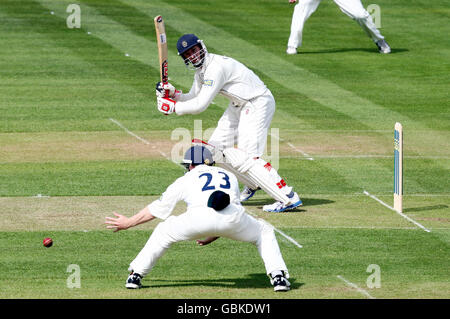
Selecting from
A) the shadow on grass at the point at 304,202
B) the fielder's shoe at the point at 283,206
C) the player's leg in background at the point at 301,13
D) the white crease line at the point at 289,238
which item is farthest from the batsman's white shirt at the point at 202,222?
the player's leg in background at the point at 301,13

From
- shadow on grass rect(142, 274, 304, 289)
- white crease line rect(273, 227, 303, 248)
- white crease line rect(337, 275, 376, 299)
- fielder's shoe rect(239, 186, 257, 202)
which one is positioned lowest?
fielder's shoe rect(239, 186, 257, 202)

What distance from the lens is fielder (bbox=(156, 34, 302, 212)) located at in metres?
14.1

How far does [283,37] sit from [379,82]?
4.67 meters

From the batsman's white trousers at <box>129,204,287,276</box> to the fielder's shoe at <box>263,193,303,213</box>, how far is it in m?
3.67

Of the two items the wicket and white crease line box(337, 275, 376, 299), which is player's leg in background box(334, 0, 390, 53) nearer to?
the wicket

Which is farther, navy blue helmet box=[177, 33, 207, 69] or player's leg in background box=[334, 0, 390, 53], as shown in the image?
player's leg in background box=[334, 0, 390, 53]

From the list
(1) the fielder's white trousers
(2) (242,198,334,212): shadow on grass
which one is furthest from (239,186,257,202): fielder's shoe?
(1) the fielder's white trousers

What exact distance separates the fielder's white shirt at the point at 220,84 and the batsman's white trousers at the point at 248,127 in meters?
0.14

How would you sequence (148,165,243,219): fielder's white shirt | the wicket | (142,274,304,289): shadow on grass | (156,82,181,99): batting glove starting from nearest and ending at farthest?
(148,165,243,219): fielder's white shirt, (142,274,304,289): shadow on grass, the wicket, (156,82,181,99): batting glove

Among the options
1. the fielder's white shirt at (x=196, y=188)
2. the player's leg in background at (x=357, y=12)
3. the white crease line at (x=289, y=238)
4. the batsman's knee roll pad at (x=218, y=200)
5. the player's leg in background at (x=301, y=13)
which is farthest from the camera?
the player's leg in background at (x=301, y=13)

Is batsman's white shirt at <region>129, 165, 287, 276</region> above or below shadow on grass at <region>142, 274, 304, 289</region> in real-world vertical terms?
above

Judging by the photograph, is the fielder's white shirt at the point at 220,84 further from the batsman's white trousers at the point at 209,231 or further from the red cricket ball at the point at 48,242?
the batsman's white trousers at the point at 209,231

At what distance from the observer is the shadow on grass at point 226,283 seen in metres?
10.9

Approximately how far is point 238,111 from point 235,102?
0.55ft
